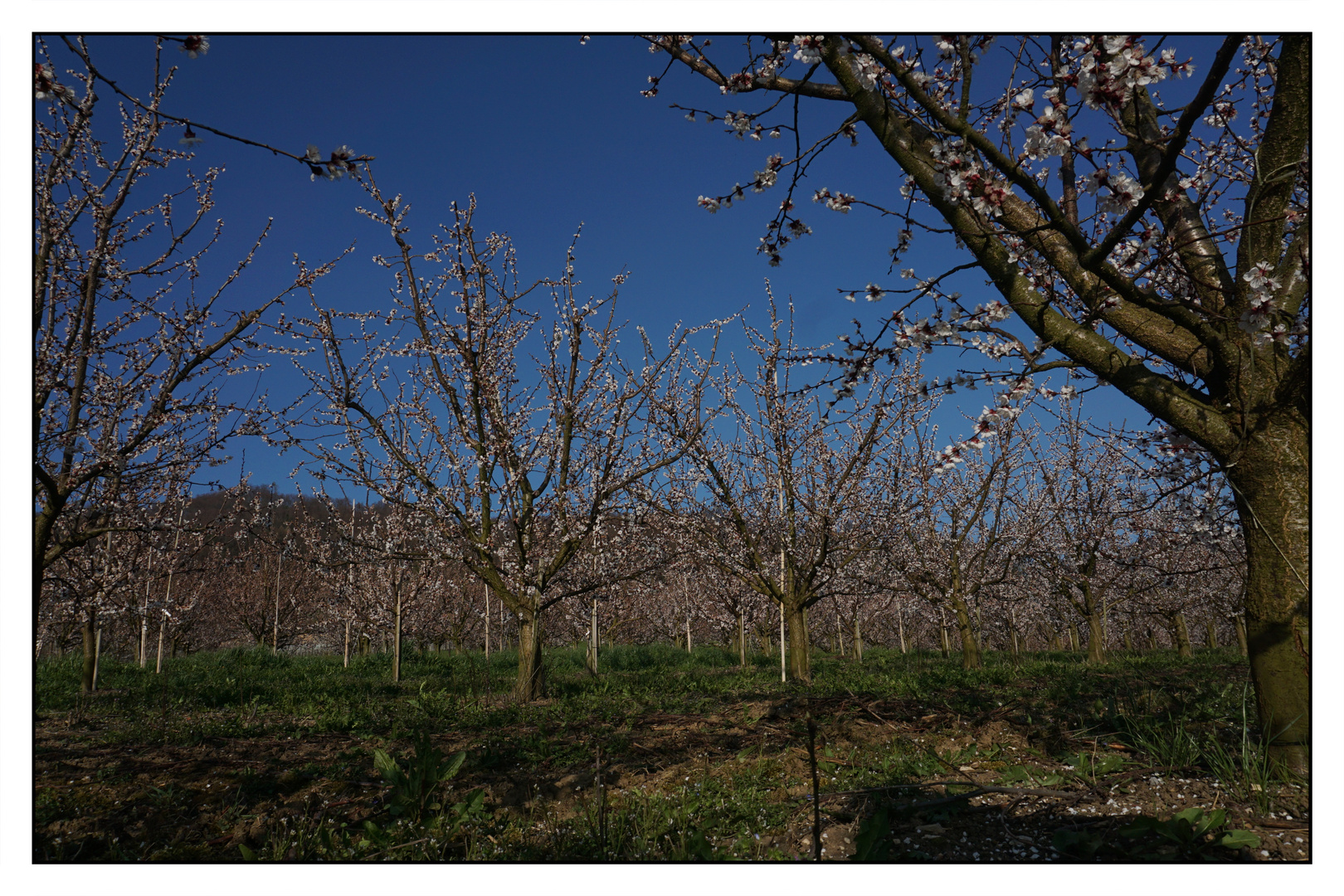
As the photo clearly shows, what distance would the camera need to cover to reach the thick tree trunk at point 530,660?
725 cm

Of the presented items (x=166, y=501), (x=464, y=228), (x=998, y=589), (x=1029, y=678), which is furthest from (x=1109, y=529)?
(x=166, y=501)

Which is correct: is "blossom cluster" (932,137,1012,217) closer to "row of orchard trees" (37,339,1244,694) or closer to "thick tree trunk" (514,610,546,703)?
"row of orchard trees" (37,339,1244,694)

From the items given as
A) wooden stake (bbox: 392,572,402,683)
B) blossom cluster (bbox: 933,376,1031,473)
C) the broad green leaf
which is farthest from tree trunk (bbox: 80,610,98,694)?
the broad green leaf

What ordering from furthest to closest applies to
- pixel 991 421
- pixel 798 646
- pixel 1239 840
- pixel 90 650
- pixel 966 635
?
pixel 966 635, pixel 798 646, pixel 90 650, pixel 991 421, pixel 1239 840

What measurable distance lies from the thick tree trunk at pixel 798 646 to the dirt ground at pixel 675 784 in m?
4.44

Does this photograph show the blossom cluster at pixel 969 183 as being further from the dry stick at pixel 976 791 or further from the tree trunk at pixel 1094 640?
the tree trunk at pixel 1094 640

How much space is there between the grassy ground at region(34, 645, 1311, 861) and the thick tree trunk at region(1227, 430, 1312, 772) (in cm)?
32

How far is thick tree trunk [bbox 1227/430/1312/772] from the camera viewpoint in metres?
3.01

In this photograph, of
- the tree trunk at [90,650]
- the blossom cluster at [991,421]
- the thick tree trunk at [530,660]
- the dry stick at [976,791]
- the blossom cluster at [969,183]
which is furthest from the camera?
the tree trunk at [90,650]

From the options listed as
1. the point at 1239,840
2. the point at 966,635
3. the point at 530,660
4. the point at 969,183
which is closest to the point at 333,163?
the point at 969,183

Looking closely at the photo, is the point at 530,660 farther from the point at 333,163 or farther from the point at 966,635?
the point at 966,635

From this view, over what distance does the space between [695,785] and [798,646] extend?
236 inches

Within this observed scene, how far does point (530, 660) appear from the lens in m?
7.37

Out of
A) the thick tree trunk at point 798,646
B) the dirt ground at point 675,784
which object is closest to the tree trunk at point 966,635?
the thick tree trunk at point 798,646
